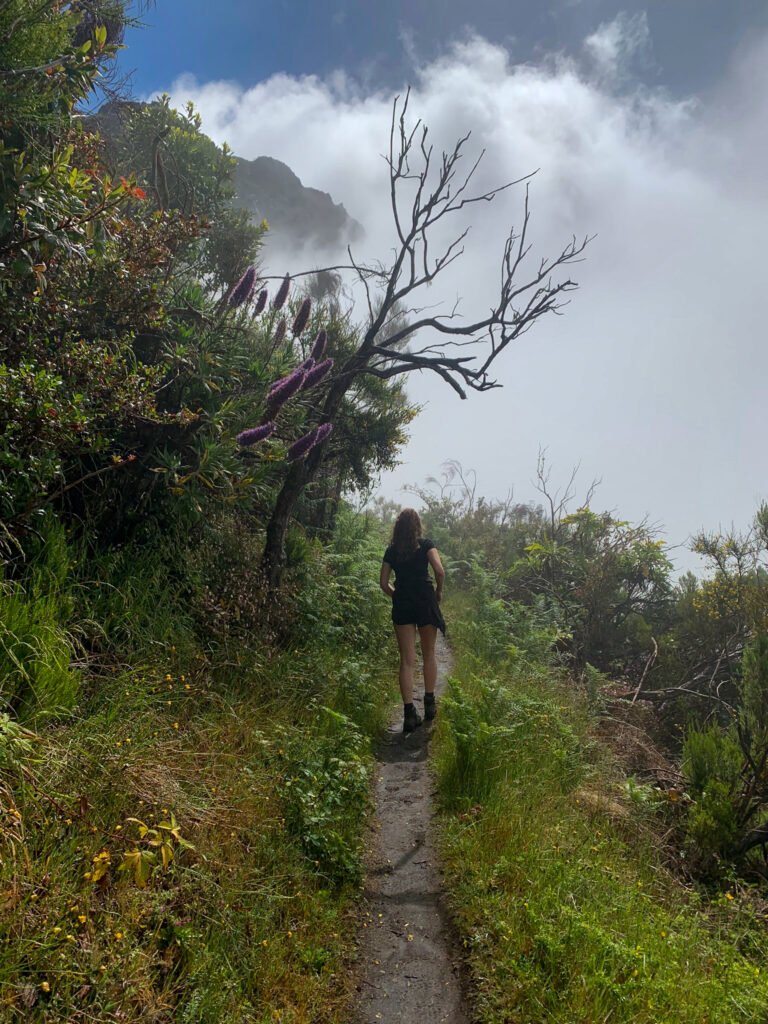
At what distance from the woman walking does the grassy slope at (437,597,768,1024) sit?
45cm

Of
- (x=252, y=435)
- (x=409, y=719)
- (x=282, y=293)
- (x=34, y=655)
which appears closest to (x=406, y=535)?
(x=409, y=719)

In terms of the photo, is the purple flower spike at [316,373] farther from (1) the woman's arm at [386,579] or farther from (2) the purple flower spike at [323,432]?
(1) the woman's arm at [386,579]

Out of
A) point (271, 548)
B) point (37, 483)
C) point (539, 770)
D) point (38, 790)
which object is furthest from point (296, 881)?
point (271, 548)

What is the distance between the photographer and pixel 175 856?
8.63ft

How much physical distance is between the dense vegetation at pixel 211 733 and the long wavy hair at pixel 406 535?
1200 mm

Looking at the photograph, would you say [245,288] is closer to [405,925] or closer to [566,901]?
[405,925]

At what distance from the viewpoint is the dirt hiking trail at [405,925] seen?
265cm

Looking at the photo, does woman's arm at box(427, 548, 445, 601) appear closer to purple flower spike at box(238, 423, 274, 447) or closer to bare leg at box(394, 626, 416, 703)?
bare leg at box(394, 626, 416, 703)

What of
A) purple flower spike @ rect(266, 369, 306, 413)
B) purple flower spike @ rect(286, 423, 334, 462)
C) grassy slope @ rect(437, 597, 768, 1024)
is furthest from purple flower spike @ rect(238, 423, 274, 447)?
grassy slope @ rect(437, 597, 768, 1024)

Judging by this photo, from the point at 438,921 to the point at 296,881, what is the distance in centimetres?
80

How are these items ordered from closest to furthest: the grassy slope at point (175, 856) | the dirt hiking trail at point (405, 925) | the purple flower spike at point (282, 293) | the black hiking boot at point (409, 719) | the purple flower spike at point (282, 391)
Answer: the grassy slope at point (175, 856)
the dirt hiking trail at point (405, 925)
the purple flower spike at point (282, 391)
the black hiking boot at point (409, 719)
the purple flower spike at point (282, 293)

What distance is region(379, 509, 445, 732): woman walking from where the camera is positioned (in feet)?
18.9

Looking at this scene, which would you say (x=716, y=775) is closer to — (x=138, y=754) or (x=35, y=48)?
(x=138, y=754)

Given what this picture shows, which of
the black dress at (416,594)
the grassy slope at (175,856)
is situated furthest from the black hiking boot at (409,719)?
the grassy slope at (175,856)
